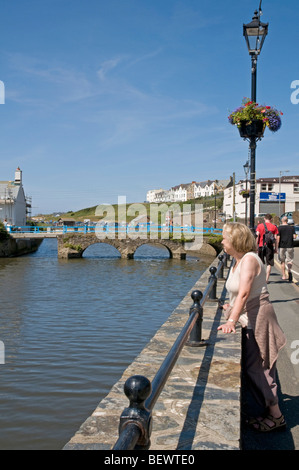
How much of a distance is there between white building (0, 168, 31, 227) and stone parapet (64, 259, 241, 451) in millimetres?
48532

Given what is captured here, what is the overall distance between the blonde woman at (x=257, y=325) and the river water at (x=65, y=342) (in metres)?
3.54

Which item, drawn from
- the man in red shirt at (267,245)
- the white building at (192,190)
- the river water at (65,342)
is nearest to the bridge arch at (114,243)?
the river water at (65,342)

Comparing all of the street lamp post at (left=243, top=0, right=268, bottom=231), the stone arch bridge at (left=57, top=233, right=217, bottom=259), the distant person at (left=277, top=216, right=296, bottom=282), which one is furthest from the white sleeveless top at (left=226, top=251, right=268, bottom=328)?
the stone arch bridge at (left=57, top=233, right=217, bottom=259)

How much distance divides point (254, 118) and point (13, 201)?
4796cm

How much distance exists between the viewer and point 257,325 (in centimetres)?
384

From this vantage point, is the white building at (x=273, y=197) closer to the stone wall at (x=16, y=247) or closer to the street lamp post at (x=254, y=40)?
the stone wall at (x=16, y=247)

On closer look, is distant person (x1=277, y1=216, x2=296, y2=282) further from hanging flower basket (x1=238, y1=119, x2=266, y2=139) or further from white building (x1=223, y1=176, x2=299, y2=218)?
white building (x1=223, y1=176, x2=299, y2=218)

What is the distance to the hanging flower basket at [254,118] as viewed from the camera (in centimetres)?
932

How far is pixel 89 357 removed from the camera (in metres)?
10.2

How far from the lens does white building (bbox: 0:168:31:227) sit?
175 ft

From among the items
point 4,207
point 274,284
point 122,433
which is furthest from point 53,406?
point 4,207

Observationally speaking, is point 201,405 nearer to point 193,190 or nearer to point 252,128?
point 252,128
